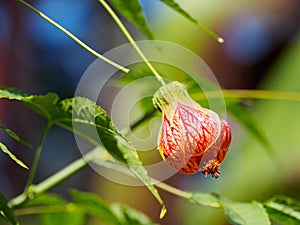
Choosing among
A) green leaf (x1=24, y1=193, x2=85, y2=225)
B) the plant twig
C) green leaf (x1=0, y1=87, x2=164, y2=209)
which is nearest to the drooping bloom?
green leaf (x1=0, y1=87, x2=164, y2=209)

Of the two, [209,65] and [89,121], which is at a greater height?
[209,65]

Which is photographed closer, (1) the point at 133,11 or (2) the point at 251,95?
(1) the point at 133,11

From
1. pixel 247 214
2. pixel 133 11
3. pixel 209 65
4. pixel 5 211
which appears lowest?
pixel 5 211

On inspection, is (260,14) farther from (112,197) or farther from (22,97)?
(22,97)

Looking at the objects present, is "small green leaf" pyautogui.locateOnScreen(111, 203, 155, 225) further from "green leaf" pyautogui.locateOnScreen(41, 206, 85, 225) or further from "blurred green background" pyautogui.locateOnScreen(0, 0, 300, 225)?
"blurred green background" pyautogui.locateOnScreen(0, 0, 300, 225)

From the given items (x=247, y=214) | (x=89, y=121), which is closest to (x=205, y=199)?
(x=247, y=214)

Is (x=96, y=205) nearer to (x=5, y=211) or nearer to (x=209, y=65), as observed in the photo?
(x=5, y=211)

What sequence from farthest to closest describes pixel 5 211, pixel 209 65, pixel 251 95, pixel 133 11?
pixel 209 65 → pixel 251 95 → pixel 133 11 → pixel 5 211

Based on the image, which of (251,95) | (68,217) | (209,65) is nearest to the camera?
(251,95)
